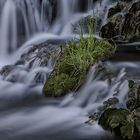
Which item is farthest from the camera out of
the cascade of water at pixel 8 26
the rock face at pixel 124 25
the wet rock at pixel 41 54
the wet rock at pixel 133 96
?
the cascade of water at pixel 8 26

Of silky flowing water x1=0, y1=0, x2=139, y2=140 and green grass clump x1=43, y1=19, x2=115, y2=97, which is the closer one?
silky flowing water x1=0, y1=0, x2=139, y2=140

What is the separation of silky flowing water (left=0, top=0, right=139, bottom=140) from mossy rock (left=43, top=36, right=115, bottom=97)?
0.41 feet

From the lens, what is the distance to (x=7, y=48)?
992 centimetres

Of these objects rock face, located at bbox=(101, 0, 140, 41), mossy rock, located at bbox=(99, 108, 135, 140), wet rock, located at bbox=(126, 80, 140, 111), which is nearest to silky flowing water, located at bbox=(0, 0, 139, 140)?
mossy rock, located at bbox=(99, 108, 135, 140)

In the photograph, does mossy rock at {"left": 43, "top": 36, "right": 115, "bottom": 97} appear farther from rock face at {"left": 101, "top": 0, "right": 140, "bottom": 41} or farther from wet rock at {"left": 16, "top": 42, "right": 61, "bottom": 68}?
rock face at {"left": 101, "top": 0, "right": 140, "bottom": 41}

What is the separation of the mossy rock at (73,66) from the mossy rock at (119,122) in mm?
1406

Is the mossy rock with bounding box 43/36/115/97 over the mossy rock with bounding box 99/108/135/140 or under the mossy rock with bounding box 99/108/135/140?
over

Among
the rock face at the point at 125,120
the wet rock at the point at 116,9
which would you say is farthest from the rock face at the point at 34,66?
the rock face at the point at 125,120

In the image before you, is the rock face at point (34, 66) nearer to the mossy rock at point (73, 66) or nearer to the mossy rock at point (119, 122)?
the mossy rock at point (73, 66)

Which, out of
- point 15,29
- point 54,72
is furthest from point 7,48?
point 54,72

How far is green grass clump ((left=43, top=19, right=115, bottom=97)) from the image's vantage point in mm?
6938

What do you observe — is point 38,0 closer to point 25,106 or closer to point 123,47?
point 123,47

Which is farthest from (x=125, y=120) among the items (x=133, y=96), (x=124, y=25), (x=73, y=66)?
(x=124, y=25)

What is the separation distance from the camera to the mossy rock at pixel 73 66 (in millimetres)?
6938
